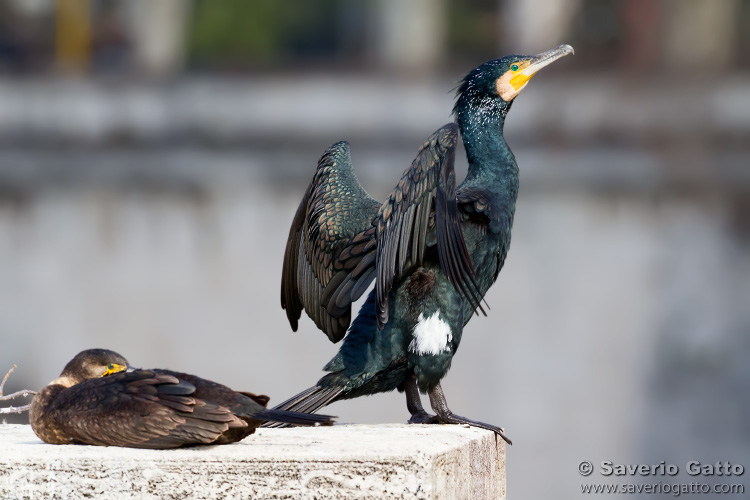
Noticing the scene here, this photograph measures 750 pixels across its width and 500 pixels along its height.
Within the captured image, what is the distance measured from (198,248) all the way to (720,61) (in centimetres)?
370

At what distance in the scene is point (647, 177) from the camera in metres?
8.30

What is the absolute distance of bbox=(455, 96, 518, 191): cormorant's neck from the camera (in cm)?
387

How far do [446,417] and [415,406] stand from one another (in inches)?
6.5

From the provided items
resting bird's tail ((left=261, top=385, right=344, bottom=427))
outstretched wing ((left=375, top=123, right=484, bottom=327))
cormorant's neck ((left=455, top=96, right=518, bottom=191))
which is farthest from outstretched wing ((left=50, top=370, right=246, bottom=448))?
cormorant's neck ((left=455, top=96, right=518, bottom=191))

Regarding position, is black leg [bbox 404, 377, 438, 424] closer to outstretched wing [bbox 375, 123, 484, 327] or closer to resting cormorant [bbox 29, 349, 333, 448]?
outstretched wing [bbox 375, 123, 484, 327]

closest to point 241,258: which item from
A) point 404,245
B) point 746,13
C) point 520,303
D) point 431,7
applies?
point 520,303

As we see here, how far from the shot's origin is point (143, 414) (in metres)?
3.03

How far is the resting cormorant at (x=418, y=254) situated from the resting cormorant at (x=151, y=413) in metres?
0.52

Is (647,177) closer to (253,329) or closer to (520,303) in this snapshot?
(520,303)

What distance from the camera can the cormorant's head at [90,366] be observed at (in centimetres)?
342

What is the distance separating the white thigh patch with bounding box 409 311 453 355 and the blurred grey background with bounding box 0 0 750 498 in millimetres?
4081

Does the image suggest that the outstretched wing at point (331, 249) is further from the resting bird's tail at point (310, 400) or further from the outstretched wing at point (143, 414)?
the outstretched wing at point (143, 414)

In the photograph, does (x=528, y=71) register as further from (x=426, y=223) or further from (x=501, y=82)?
(x=426, y=223)

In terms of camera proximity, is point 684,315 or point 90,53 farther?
point 90,53
